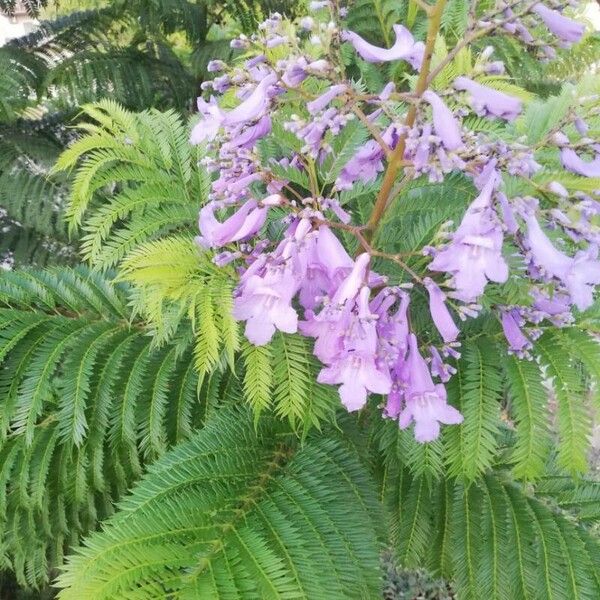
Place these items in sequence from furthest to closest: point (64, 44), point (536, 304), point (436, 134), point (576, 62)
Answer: point (576, 62)
point (64, 44)
point (536, 304)
point (436, 134)

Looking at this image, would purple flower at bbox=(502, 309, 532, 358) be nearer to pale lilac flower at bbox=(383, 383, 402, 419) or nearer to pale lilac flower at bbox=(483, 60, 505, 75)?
pale lilac flower at bbox=(383, 383, 402, 419)

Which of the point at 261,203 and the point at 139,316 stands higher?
the point at 261,203

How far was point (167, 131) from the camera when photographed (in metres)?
1.20

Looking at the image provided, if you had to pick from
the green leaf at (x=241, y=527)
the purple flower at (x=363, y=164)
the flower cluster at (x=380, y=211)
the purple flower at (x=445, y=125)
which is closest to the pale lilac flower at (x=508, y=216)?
the flower cluster at (x=380, y=211)

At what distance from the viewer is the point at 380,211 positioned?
977 mm

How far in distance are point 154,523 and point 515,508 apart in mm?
802

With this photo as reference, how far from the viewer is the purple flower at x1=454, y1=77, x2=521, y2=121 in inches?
29.7

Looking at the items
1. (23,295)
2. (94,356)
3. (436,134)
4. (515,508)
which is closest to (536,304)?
(436,134)

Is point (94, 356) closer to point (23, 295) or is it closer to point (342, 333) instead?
point (23, 295)

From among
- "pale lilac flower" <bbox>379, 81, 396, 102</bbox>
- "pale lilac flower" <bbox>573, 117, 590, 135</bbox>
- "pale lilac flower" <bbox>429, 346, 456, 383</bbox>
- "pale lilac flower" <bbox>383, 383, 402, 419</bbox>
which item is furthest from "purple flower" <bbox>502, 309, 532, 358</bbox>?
"pale lilac flower" <bbox>379, 81, 396, 102</bbox>

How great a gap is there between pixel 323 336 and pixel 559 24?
51cm

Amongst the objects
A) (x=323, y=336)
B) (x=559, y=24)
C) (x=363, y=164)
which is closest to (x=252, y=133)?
(x=363, y=164)

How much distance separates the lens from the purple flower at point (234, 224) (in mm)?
905

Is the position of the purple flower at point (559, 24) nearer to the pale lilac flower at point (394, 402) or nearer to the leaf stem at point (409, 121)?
the leaf stem at point (409, 121)
